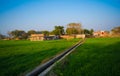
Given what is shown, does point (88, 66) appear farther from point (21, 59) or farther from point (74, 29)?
point (74, 29)

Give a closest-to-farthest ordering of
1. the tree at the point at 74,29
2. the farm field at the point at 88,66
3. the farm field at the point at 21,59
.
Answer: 1. the farm field at the point at 88,66
2. the farm field at the point at 21,59
3. the tree at the point at 74,29

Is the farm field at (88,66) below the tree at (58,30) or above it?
below

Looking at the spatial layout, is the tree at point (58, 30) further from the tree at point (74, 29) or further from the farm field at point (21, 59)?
the farm field at point (21, 59)

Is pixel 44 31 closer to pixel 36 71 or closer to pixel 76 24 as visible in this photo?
pixel 76 24

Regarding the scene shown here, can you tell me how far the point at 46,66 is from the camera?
324 inches

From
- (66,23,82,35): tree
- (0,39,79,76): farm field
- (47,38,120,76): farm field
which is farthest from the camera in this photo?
(66,23,82,35): tree

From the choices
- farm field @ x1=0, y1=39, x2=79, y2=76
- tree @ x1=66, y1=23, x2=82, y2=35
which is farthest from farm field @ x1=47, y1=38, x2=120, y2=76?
tree @ x1=66, y1=23, x2=82, y2=35

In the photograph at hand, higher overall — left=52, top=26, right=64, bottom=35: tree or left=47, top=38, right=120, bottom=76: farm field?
left=52, top=26, right=64, bottom=35: tree

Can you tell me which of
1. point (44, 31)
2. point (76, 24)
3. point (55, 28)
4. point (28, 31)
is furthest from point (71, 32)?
point (28, 31)

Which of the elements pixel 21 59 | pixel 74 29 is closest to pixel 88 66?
pixel 21 59

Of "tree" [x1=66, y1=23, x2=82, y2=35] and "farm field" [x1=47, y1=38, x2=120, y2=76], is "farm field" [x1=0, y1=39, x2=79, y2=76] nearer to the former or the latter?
"farm field" [x1=47, y1=38, x2=120, y2=76]

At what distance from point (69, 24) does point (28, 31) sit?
5404 cm

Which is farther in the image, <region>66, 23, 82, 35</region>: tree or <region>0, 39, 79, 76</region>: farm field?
<region>66, 23, 82, 35</region>: tree

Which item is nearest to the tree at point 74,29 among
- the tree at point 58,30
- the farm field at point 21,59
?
the tree at point 58,30
